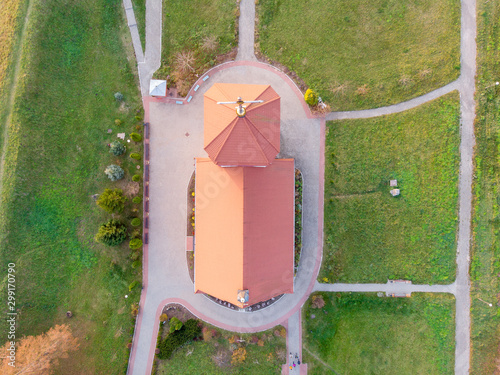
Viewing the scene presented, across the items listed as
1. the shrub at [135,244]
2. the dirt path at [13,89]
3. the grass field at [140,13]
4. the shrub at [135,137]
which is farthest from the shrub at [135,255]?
the grass field at [140,13]

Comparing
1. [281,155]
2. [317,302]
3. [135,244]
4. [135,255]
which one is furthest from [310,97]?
[135,255]

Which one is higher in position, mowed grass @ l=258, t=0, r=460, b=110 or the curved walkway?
mowed grass @ l=258, t=0, r=460, b=110

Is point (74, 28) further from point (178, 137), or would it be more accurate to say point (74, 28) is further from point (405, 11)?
point (405, 11)

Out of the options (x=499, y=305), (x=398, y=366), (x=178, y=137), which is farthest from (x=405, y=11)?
(x=398, y=366)

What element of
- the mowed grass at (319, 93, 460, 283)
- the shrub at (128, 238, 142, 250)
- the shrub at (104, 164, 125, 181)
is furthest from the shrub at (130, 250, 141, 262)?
the mowed grass at (319, 93, 460, 283)

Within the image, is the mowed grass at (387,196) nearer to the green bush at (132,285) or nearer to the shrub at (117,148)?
the green bush at (132,285)

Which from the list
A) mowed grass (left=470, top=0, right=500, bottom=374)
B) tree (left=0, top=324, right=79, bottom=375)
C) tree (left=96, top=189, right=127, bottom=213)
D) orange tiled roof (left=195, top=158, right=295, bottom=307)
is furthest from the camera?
mowed grass (left=470, top=0, right=500, bottom=374)

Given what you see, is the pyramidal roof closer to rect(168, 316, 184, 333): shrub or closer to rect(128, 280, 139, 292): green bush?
rect(128, 280, 139, 292): green bush

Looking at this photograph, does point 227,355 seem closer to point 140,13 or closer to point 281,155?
point 281,155
